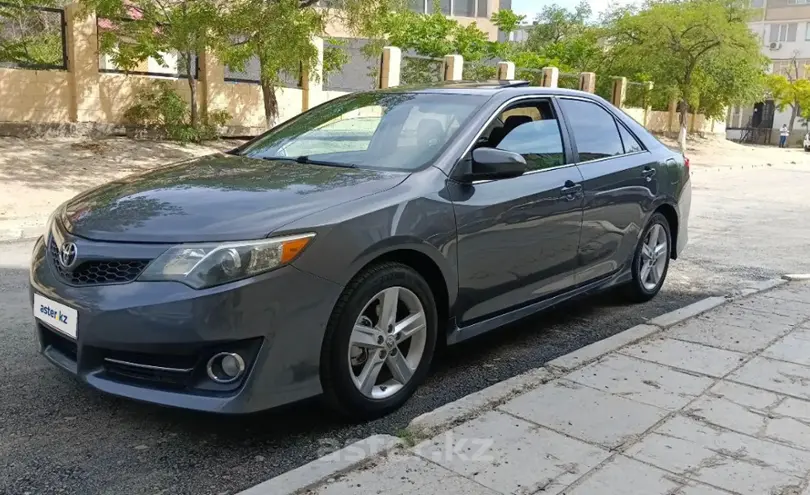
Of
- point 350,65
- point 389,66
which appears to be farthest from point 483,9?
point 389,66

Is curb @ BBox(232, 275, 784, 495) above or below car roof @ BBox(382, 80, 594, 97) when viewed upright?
below

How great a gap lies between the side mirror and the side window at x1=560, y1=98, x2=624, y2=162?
3.58 ft

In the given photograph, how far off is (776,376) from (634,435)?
1.35m

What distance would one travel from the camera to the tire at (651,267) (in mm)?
5496

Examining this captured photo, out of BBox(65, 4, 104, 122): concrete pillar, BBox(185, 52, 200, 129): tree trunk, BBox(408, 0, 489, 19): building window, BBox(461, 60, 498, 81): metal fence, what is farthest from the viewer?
BBox(408, 0, 489, 19): building window

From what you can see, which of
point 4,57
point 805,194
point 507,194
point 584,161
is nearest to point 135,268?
point 507,194

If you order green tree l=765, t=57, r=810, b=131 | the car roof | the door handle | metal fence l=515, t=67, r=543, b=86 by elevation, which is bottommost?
the door handle

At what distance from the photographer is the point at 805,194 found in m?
16.3

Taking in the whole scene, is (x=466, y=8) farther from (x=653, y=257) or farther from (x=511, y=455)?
(x=511, y=455)

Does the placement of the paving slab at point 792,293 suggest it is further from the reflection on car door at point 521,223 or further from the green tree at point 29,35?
the green tree at point 29,35

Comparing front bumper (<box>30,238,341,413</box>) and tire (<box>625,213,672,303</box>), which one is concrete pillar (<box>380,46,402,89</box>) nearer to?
tire (<box>625,213,672,303</box>)

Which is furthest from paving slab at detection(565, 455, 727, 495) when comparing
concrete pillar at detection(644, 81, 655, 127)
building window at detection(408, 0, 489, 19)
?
building window at detection(408, 0, 489, 19)

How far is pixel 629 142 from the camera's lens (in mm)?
5422

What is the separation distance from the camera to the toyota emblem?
3084 mm
